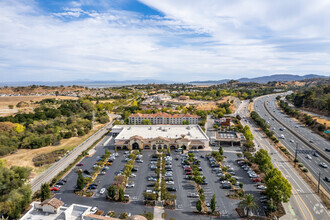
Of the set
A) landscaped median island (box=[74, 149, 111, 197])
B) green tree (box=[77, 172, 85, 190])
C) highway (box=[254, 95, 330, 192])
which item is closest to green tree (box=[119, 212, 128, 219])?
landscaped median island (box=[74, 149, 111, 197])

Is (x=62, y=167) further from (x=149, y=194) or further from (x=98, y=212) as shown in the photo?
(x=149, y=194)

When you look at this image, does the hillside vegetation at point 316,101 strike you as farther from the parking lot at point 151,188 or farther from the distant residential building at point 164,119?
the parking lot at point 151,188

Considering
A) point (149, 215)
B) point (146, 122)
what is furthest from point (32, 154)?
point (149, 215)

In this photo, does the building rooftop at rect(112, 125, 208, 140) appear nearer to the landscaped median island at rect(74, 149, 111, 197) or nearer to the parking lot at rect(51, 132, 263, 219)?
the parking lot at rect(51, 132, 263, 219)

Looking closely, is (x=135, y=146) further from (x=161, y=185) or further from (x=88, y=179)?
(x=161, y=185)

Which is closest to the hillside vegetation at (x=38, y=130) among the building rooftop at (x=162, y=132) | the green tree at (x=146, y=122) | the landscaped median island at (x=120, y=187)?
the building rooftop at (x=162, y=132)

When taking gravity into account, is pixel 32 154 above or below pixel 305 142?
below

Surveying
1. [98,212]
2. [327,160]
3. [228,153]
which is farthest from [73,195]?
[327,160]
